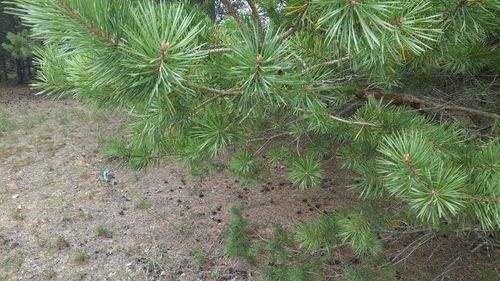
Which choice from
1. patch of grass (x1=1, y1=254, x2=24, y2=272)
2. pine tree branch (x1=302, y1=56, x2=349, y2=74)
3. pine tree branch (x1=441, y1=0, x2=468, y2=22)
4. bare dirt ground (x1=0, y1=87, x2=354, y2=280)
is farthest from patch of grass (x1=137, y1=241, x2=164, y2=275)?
pine tree branch (x1=441, y1=0, x2=468, y2=22)

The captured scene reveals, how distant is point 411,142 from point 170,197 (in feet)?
12.6

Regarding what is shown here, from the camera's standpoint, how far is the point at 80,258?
3.49m

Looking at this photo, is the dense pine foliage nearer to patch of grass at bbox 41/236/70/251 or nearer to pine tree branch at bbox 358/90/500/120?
pine tree branch at bbox 358/90/500/120

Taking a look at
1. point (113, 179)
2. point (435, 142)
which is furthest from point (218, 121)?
point (113, 179)

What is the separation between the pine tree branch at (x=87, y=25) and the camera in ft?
2.68

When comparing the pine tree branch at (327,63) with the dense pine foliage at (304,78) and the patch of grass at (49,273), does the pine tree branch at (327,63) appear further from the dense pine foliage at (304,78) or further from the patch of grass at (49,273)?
the patch of grass at (49,273)

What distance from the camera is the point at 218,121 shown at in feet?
5.09

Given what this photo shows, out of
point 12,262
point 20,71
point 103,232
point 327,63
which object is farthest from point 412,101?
point 20,71

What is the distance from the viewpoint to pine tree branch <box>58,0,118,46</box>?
2.68 feet

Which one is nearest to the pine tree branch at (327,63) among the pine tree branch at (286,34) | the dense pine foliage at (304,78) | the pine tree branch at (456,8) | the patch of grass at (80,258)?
the dense pine foliage at (304,78)

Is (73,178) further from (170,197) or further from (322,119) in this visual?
(322,119)

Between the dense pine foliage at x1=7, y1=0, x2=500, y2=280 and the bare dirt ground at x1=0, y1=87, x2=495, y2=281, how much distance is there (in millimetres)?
1266

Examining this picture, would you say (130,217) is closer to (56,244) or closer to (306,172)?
(56,244)

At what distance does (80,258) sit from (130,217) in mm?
805
